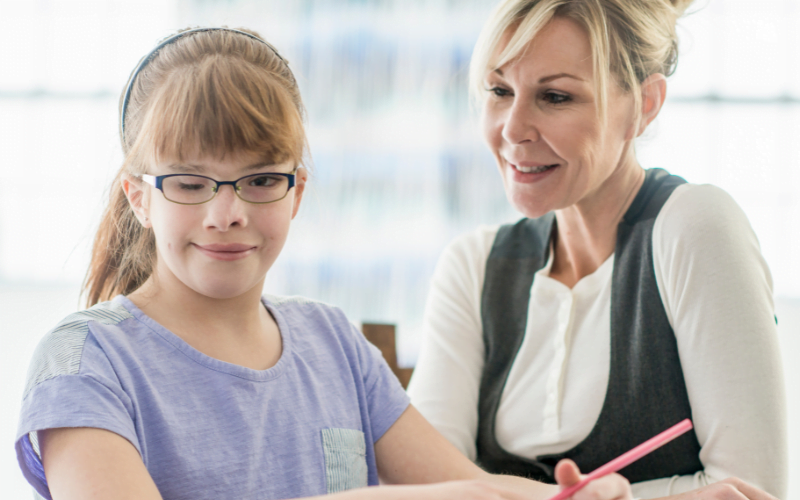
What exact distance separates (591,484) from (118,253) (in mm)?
696

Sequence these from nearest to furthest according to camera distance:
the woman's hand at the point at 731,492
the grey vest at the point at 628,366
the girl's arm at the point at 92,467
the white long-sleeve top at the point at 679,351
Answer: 1. the girl's arm at the point at 92,467
2. the woman's hand at the point at 731,492
3. the white long-sleeve top at the point at 679,351
4. the grey vest at the point at 628,366

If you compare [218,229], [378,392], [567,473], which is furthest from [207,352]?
[567,473]

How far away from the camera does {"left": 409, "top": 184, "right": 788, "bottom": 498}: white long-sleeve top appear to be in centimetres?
100

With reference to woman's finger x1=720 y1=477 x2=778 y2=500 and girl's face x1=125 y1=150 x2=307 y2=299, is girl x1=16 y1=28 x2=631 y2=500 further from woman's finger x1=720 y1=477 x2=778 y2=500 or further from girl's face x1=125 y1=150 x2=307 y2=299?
woman's finger x1=720 y1=477 x2=778 y2=500

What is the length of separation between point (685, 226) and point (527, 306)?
336mm

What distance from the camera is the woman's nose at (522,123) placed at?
120 centimetres

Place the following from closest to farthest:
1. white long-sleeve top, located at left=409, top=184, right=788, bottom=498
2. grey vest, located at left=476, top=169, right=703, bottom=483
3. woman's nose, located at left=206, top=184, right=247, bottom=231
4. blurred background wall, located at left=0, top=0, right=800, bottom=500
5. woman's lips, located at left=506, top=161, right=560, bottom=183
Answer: woman's nose, located at left=206, top=184, right=247, bottom=231 < white long-sleeve top, located at left=409, top=184, right=788, bottom=498 < grey vest, located at left=476, top=169, right=703, bottom=483 < woman's lips, located at left=506, top=161, right=560, bottom=183 < blurred background wall, located at left=0, top=0, right=800, bottom=500

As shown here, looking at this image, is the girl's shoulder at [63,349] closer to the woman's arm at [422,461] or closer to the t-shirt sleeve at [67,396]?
the t-shirt sleeve at [67,396]

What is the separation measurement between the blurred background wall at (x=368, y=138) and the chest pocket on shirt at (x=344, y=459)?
5.28 ft

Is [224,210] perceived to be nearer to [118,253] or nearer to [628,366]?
[118,253]

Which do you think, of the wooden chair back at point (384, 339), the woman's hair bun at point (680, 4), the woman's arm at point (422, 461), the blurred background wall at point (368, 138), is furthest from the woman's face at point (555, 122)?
the blurred background wall at point (368, 138)

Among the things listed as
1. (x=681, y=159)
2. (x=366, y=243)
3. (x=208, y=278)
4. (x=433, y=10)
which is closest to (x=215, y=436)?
(x=208, y=278)

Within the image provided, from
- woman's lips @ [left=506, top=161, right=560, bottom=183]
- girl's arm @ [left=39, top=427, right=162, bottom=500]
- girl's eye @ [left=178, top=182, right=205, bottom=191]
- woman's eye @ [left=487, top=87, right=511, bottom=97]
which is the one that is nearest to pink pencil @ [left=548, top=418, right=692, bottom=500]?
girl's arm @ [left=39, top=427, right=162, bottom=500]

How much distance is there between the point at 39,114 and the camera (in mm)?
3494
